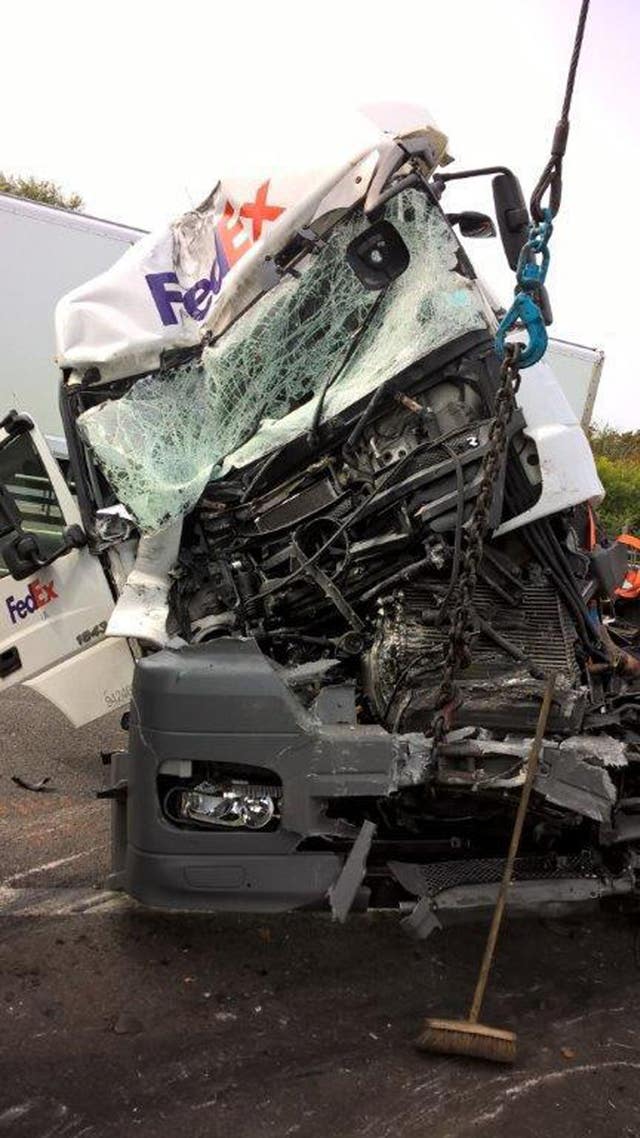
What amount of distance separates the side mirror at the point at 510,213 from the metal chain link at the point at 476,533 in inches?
41.0

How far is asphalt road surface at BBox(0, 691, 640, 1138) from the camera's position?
290 centimetres

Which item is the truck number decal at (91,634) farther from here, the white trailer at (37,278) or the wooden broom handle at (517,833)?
the white trailer at (37,278)

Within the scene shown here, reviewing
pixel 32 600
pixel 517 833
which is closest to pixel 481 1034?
pixel 517 833

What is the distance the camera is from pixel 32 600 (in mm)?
4414

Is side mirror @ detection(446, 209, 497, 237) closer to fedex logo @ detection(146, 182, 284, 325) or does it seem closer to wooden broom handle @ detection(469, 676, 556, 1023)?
fedex logo @ detection(146, 182, 284, 325)

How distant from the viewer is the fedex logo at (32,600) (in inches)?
172

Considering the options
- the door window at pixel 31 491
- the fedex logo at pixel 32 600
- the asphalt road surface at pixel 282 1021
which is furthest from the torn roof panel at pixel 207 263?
the asphalt road surface at pixel 282 1021

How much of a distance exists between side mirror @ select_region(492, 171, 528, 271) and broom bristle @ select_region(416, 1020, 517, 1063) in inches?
116

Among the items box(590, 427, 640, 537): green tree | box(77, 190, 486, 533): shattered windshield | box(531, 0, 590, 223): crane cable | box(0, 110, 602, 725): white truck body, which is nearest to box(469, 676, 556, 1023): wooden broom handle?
box(0, 110, 602, 725): white truck body

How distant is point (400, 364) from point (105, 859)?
9.48 feet

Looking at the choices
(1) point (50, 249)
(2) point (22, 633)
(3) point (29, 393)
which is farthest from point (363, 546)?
(1) point (50, 249)

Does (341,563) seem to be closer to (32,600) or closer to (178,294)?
(178,294)

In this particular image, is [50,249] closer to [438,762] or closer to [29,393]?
[29,393]

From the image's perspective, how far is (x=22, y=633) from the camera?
14.6ft
